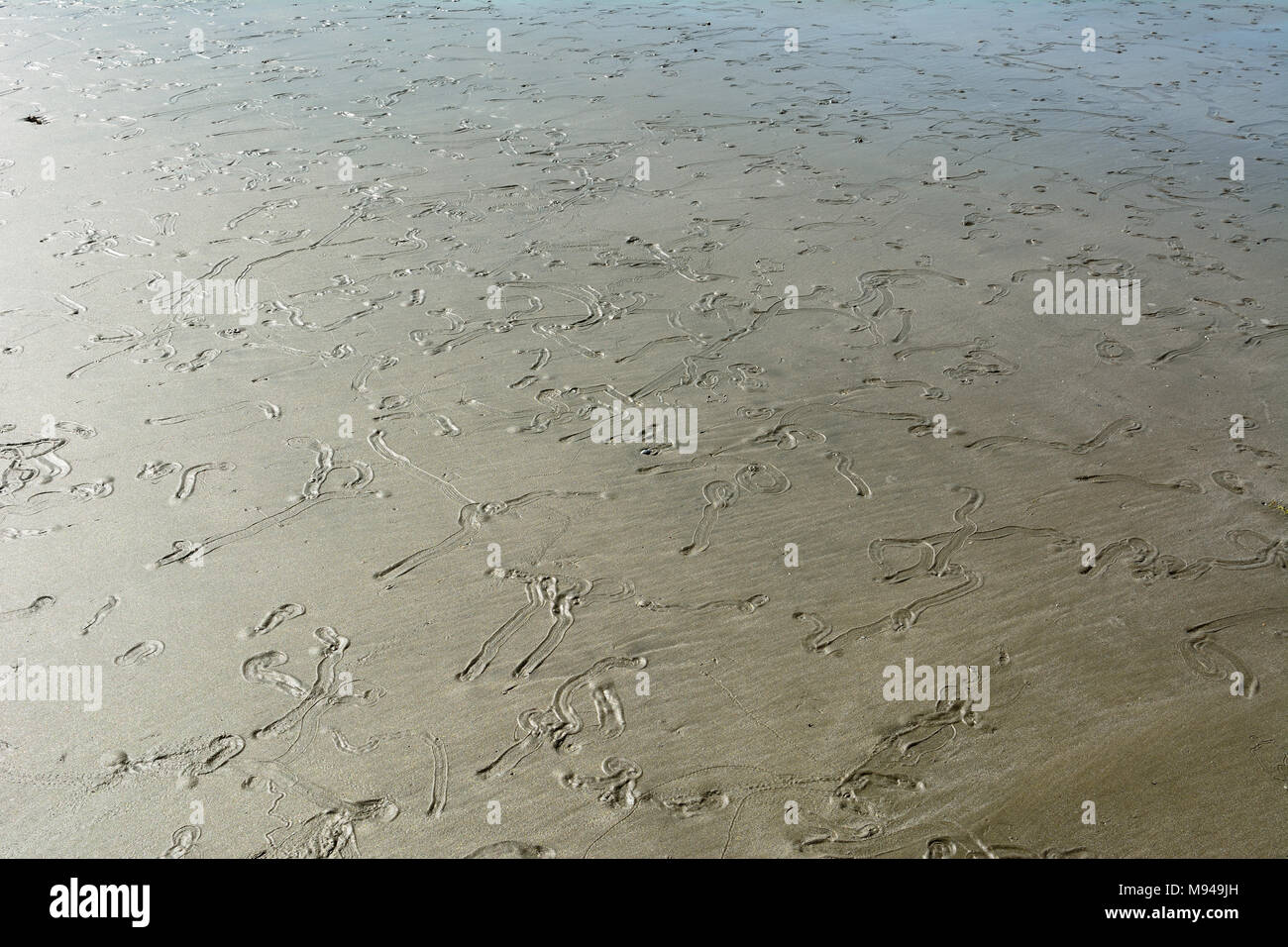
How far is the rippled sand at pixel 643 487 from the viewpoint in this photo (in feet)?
13.7

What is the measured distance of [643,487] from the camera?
607 cm

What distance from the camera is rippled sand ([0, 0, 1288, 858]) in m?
4.18

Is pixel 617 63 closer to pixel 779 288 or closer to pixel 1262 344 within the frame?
pixel 779 288

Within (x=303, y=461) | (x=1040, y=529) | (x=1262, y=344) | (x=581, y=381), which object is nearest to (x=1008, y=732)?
(x=1040, y=529)

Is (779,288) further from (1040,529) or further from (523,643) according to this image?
(523,643)

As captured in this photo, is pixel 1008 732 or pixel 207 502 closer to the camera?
pixel 1008 732

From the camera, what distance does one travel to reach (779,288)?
8.55m

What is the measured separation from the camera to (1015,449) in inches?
252
